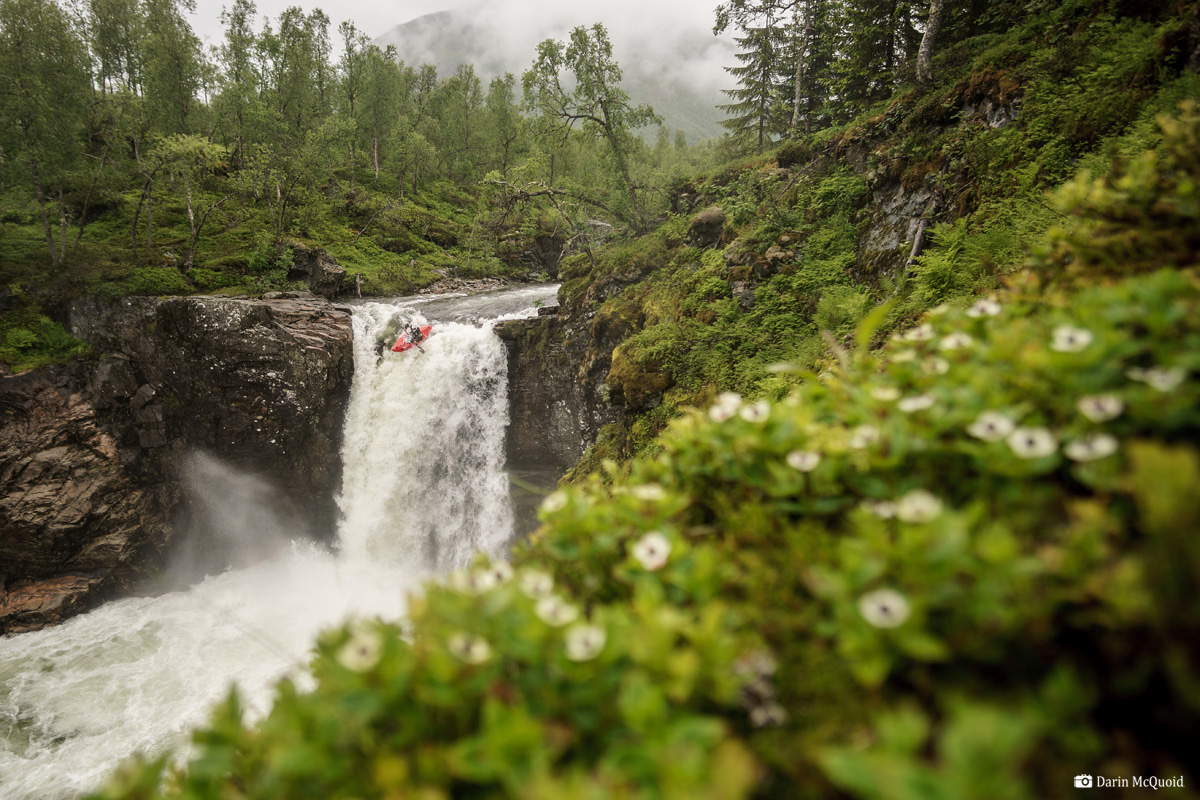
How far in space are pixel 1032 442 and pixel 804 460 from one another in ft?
1.94

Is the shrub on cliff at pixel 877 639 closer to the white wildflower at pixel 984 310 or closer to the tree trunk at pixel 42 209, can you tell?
the white wildflower at pixel 984 310

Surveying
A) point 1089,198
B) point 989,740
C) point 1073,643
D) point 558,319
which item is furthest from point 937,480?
point 558,319

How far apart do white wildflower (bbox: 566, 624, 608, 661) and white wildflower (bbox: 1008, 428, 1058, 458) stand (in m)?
1.23

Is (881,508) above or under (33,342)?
under

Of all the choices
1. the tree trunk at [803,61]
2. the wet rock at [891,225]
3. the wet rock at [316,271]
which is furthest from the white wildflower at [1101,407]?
the wet rock at [316,271]

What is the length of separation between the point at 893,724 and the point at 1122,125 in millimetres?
7755

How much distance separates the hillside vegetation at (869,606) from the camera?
882 mm

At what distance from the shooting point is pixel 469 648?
45.3 inches

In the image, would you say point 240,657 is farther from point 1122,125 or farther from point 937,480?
point 1122,125

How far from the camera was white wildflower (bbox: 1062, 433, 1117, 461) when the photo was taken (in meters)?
1.15

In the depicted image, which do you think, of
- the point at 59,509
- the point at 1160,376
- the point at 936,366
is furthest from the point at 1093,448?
the point at 59,509

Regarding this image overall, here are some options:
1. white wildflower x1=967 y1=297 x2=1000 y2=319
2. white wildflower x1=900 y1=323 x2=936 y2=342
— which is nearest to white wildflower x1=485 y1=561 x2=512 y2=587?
white wildflower x1=900 y1=323 x2=936 y2=342

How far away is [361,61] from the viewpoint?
3341 centimetres

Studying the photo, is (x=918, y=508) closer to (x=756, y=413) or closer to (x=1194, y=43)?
(x=756, y=413)
